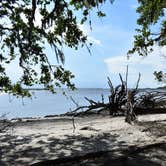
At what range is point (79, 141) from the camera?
33.9 feet

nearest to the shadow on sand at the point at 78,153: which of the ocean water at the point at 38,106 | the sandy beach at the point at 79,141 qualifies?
the sandy beach at the point at 79,141

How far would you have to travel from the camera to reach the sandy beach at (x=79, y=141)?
9016 mm

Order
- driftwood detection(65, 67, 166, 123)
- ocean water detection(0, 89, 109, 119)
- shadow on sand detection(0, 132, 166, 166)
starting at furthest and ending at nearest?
1. ocean water detection(0, 89, 109, 119)
2. driftwood detection(65, 67, 166, 123)
3. shadow on sand detection(0, 132, 166, 166)

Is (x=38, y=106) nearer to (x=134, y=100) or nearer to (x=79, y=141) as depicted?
(x=134, y=100)

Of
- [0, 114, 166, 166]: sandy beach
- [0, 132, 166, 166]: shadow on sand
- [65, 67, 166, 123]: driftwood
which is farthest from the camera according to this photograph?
[65, 67, 166, 123]: driftwood

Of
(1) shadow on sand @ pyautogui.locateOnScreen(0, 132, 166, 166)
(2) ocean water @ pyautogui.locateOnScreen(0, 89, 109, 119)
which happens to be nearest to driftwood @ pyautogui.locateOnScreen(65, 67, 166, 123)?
(2) ocean water @ pyautogui.locateOnScreen(0, 89, 109, 119)

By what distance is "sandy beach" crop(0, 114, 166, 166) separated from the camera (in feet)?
29.6

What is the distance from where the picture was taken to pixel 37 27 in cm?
1348

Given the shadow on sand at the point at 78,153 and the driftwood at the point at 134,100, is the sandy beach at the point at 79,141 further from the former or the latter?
the driftwood at the point at 134,100

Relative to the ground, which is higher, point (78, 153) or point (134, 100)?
point (134, 100)

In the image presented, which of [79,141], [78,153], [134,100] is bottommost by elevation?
[78,153]

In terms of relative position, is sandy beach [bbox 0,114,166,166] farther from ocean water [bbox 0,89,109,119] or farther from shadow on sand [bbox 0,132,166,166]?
ocean water [bbox 0,89,109,119]

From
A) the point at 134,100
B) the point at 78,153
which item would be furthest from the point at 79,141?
the point at 134,100

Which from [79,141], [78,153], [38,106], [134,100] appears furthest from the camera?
[38,106]
